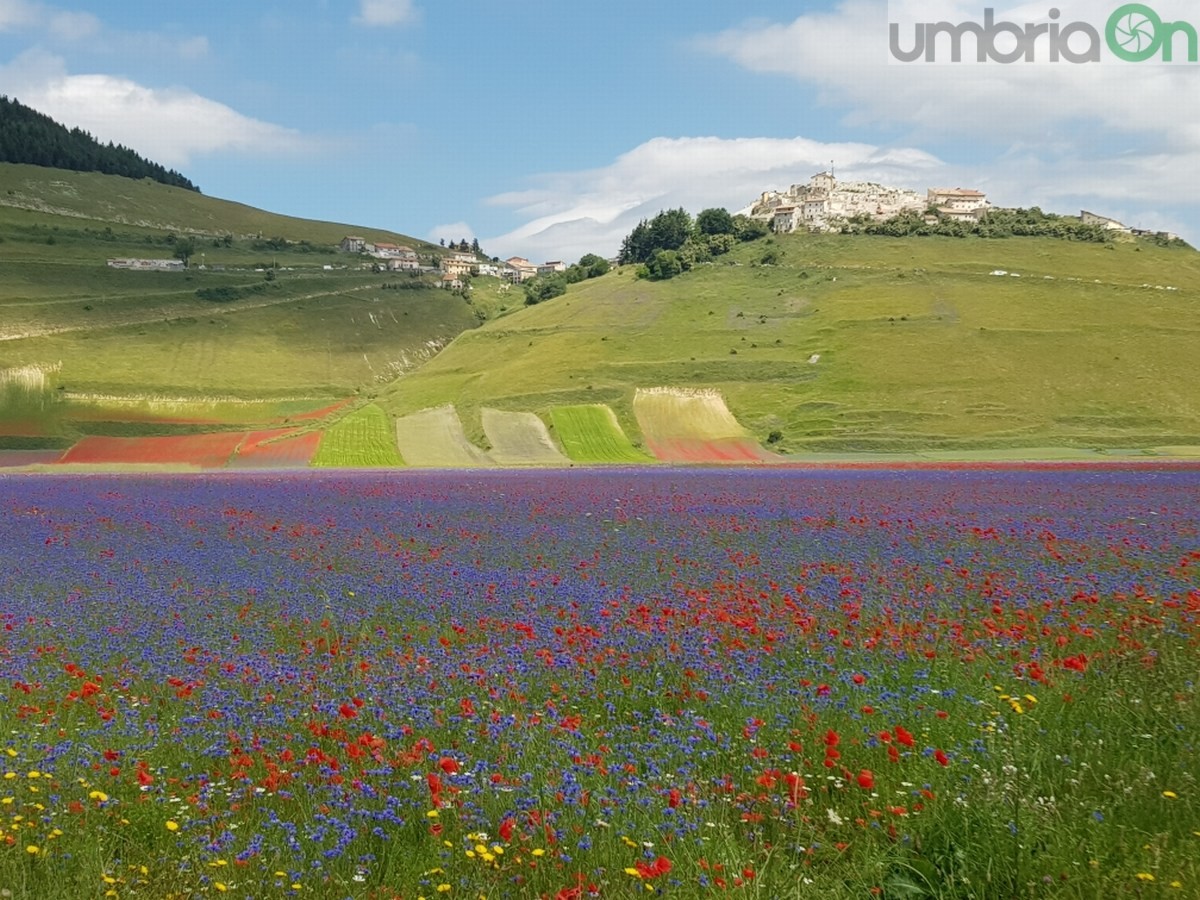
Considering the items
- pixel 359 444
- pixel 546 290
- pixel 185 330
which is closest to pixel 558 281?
pixel 546 290

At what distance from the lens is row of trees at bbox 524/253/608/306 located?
178m

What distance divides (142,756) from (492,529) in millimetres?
15323

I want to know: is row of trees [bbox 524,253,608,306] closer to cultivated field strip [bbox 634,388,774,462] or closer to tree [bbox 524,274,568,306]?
tree [bbox 524,274,568,306]

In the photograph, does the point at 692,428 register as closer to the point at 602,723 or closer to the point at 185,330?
the point at 602,723

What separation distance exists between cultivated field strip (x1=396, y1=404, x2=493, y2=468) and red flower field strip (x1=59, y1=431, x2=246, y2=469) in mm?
14642

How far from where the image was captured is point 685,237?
187m

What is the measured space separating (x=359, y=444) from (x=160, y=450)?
52.5 feet

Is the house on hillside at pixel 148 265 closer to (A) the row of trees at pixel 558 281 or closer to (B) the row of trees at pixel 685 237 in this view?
(A) the row of trees at pixel 558 281

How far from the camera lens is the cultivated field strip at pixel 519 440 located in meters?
77.1

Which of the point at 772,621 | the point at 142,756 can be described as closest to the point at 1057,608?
the point at 772,621

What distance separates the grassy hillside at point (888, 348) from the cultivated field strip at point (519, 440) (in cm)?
261

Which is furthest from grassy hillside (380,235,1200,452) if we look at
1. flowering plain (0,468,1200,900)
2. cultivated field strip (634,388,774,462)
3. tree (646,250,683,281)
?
flowering plain (0,468,1200,900)

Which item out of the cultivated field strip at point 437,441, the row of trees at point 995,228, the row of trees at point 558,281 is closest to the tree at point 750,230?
the row of trees at point 995,228

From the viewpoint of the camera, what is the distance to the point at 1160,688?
8.85 m
